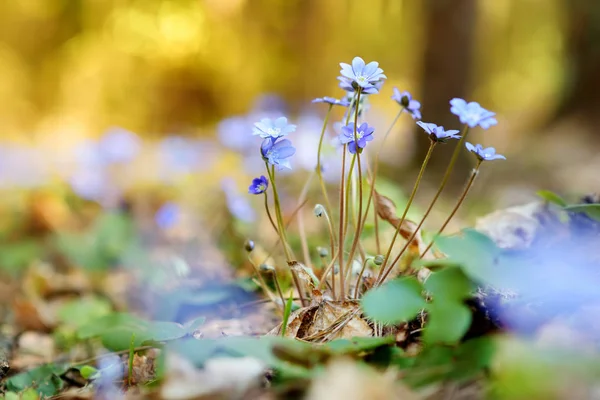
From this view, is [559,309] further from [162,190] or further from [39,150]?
[39,150]

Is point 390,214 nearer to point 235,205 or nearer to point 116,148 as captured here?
point 235,205

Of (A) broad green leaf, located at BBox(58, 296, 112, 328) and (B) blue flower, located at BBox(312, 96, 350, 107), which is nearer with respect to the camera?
(B) blue flower, located at BBox(312, 96, 350, 107)

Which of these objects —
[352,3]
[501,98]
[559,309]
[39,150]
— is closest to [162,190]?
[39,150]

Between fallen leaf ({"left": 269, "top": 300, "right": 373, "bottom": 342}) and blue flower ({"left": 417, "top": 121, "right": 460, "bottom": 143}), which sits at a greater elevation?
blue flower ({"left": 417, "top": 121, "right": 460, "bottom": 143})

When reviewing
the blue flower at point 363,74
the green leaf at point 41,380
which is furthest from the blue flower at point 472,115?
the green leaf at point 41,380

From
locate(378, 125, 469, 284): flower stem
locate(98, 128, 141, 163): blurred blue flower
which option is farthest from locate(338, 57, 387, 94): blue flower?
locate(98, 128, 141, 163): blurred blue flower

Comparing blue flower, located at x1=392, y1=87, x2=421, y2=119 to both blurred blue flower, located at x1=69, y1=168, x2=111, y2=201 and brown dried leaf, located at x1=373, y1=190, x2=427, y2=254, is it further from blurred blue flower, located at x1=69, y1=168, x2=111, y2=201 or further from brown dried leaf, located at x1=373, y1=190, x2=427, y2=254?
blurred blue flower, located at x1=69, y1=168, x2=111, y2=201
